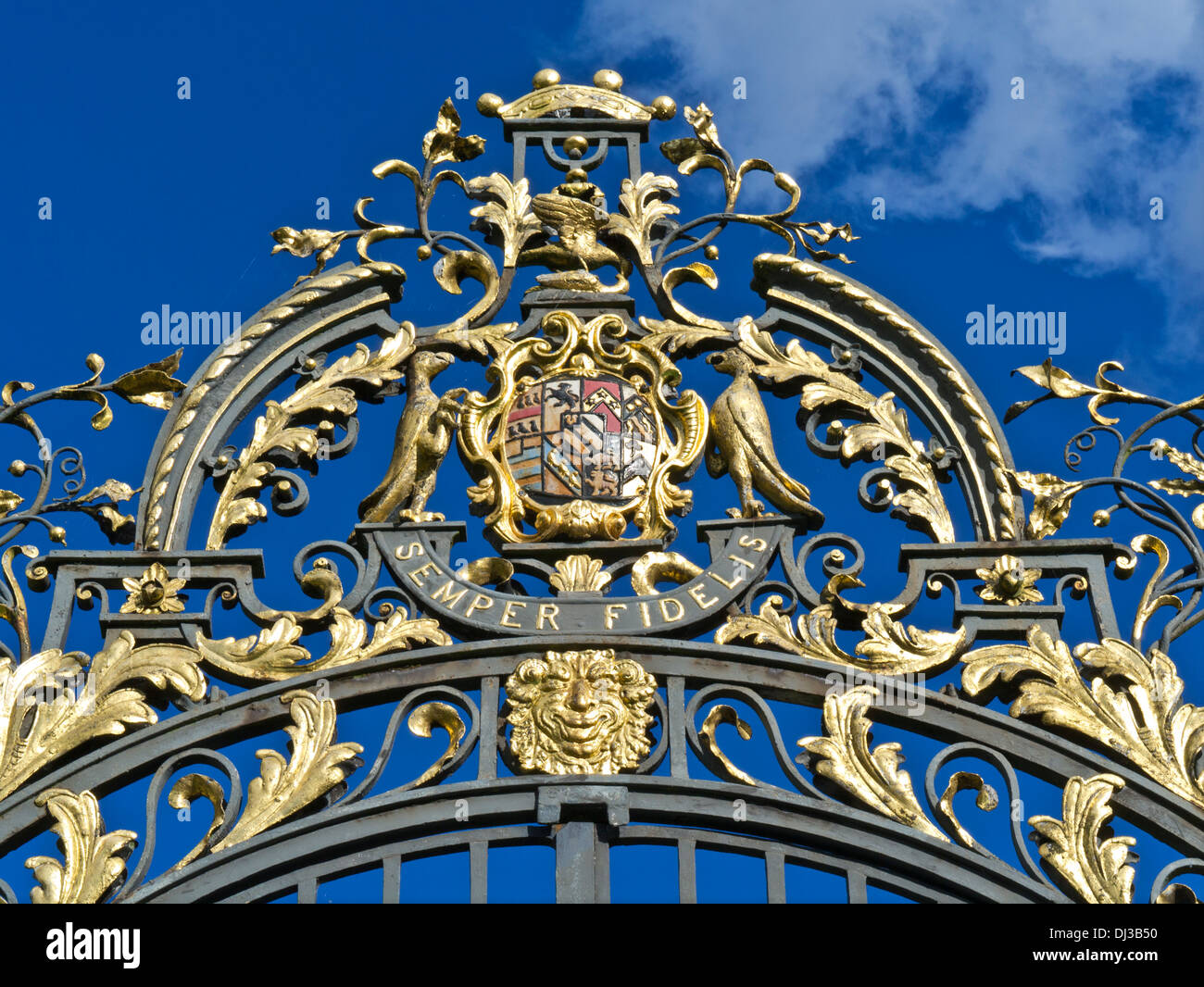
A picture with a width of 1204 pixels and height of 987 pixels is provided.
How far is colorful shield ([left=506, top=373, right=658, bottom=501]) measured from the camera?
9672mm

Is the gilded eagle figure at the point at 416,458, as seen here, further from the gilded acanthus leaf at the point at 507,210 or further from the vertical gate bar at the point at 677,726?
the vertical gate bar at the point at 677,726

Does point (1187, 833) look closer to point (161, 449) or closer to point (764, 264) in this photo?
point (764, 264)

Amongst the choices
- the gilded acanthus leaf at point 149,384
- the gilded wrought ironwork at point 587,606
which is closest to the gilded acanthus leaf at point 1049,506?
the gilded wrought ironwork at point 587,606

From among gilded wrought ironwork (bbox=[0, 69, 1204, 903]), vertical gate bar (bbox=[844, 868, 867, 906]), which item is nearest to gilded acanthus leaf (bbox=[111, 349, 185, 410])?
gilded wrought ironwork (bbox=[0, 69, 1204, 903])

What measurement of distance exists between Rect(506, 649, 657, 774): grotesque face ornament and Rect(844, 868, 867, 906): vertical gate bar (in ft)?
2.60

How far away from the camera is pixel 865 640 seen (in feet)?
30.4

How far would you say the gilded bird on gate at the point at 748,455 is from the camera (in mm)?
9641

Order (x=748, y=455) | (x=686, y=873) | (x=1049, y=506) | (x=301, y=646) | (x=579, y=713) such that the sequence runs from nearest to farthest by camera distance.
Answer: (x=686, y=873)
(x=579, y=713)
(x=301, y=646)
(x=1049, y=506)
(x=748, y=455)

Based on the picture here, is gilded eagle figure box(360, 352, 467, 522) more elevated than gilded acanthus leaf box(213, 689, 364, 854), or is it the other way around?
gilded eagle figure box(360, 352, 467, 522)

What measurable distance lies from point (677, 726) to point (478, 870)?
856 mm

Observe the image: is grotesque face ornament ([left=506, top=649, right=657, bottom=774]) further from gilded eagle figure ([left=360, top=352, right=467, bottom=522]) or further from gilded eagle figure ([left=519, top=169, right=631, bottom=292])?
gilded eagle figure ([left=519, top=169, right=631, bottom=292])

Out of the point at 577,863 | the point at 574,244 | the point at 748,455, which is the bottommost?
the point at 577,863

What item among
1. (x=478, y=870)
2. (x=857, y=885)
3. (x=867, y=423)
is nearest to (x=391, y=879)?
(x=478, y=870)

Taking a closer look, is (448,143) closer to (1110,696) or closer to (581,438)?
(581,438)
